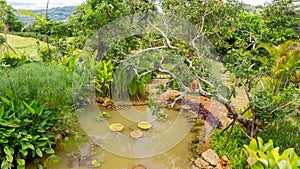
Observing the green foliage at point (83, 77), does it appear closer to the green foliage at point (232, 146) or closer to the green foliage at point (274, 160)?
the green foliage at point (232, 146)

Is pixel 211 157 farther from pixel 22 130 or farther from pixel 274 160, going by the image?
pixel 22 130

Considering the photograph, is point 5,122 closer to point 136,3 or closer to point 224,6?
point 136,3

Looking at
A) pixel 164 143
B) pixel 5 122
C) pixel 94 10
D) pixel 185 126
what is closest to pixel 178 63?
pixel 185 126

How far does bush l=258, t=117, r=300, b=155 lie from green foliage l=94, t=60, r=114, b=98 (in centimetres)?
304

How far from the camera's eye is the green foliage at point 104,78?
5.14 metres

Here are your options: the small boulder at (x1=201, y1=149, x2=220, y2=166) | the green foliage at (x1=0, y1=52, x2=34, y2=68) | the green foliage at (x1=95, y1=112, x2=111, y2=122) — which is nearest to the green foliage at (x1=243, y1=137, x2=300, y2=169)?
the small boulder at (x1=201, y1=149, x2=220, y2=166)

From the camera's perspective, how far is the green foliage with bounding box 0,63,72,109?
3.35 m

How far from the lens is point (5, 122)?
120 inches

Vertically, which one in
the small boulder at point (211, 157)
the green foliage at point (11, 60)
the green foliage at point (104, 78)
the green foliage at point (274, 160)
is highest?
the green foliage at point (11, 60)

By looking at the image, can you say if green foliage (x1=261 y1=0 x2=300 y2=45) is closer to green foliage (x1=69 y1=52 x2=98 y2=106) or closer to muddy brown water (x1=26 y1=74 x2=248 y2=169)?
muddy brown water (x1=26 y1=74 x2=248 y2=169)

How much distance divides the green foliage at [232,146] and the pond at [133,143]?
44cm

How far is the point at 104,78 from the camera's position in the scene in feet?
16.9

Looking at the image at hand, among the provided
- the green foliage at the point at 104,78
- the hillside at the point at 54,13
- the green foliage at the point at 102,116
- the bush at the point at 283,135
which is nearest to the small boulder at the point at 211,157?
the bush at the point at 283,135

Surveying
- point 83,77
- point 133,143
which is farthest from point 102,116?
point 133,143
